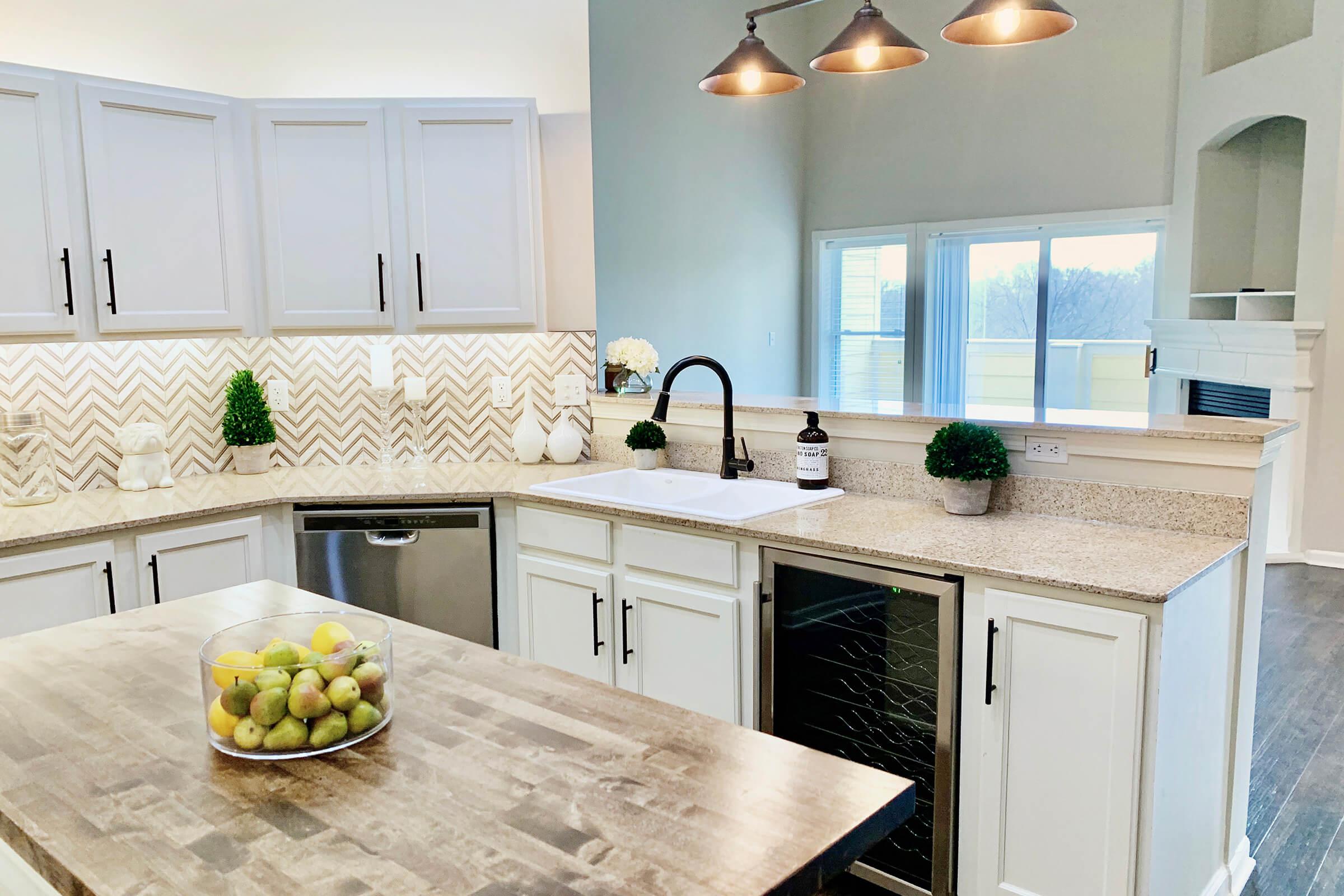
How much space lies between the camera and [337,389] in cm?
385

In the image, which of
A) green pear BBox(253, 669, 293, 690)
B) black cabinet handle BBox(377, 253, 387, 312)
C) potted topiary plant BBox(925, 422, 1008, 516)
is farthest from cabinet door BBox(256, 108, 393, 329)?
green pear BBox(253, 669, 293, 690)

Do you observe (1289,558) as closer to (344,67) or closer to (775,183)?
(775,183)

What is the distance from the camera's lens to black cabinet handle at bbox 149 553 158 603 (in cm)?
293

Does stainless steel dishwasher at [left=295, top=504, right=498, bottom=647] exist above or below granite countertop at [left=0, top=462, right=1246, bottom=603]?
below

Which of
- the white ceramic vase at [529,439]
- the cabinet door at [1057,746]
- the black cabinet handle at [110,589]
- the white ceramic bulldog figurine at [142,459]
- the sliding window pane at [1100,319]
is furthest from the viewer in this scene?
the sliding window pane at [1100,319]

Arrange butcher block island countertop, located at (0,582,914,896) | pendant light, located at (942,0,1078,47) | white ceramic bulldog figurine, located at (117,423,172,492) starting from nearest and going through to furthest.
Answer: butcher block island countertop, located at (0,582,914,896) → pendant light, located at (942,0,1078,47) → white ceramic bulldog figurine, located at (117,423,172,492)

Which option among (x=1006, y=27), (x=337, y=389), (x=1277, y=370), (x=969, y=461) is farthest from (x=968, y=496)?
(x=1277, y=370)

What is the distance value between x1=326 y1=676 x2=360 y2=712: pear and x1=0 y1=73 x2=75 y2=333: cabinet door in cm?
231

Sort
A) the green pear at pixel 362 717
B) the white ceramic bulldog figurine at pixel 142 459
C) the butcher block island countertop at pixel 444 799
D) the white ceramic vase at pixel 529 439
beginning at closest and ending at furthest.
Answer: the butcher block island countertop at pixel 444 799, the green pear at pixel 362 717, the white ceramic bulldog figurine at pixel 142 459, the white ceramic vase at pixel 529 439

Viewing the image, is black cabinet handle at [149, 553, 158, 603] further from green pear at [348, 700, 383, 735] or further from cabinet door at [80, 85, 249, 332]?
green pear at [348, 700, 383, 735]

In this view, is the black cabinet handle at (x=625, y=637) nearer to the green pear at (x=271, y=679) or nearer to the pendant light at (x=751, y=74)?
the pendant light at (x=751, y=74)

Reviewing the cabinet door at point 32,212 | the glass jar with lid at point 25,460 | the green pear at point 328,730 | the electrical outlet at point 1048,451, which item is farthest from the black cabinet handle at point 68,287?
the electrical outlet at point 1048,451

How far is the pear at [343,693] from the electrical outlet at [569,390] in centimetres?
260

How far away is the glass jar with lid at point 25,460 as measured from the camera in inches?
122
